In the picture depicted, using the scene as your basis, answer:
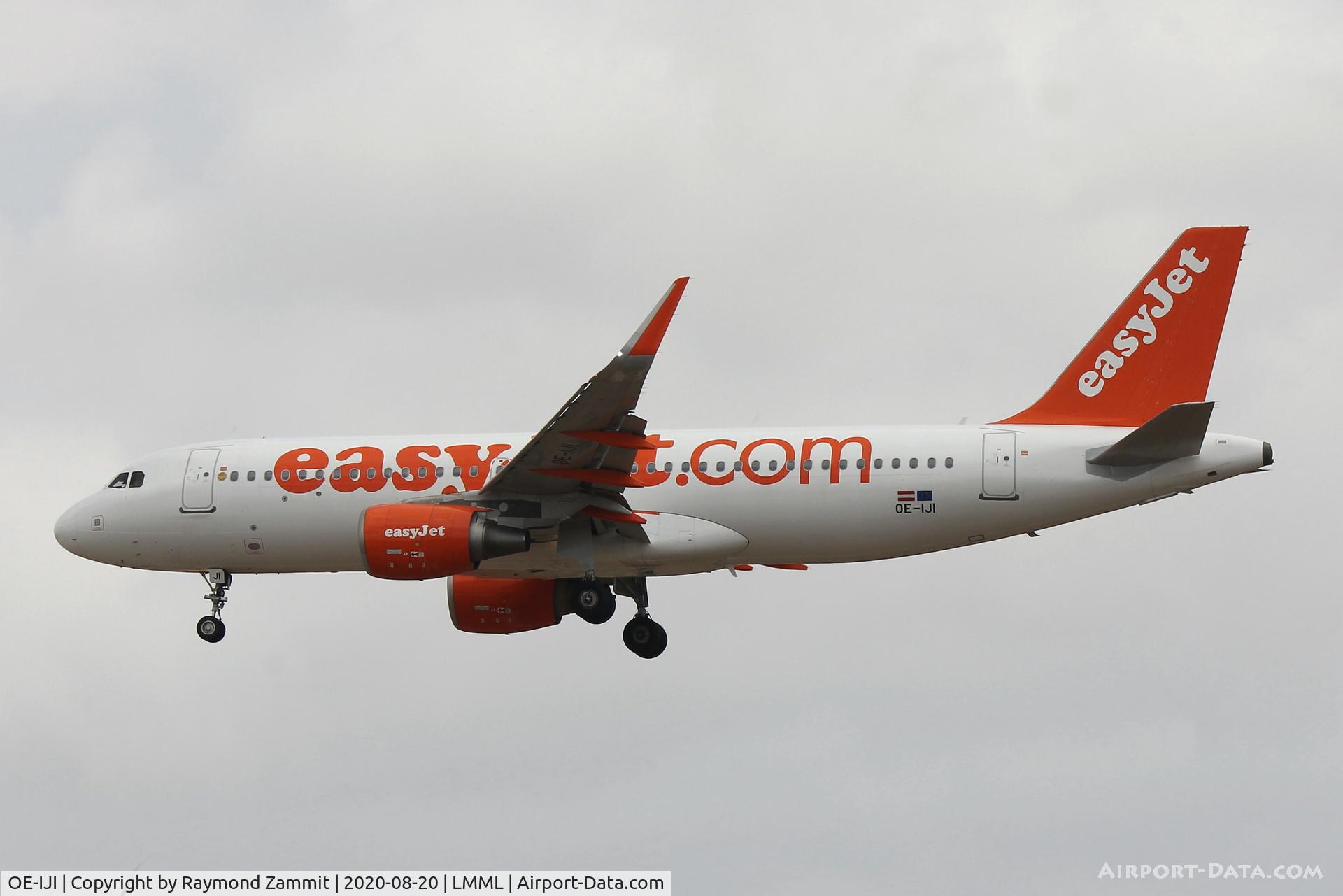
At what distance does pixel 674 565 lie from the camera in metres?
33.3

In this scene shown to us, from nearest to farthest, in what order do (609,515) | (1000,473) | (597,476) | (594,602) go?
(1000,473) < (597,476) < (609,515) < (594,602)

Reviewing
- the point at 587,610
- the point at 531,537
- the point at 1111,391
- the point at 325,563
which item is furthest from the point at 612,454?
the point at 1111,391

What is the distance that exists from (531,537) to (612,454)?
86.6 inches

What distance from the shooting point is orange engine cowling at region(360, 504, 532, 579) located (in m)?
31.5

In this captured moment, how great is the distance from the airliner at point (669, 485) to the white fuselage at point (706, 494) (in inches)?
1.5

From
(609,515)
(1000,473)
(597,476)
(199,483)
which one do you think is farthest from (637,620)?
(199,483)

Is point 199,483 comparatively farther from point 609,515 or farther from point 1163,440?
point 1163,440

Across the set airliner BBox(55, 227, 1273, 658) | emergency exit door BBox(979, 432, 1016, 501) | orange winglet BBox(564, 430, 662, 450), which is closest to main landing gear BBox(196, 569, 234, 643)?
airliner BBox(55, 227, 1273, 658)

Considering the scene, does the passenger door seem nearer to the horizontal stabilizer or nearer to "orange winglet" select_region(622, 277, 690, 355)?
"orange winglet" select_region(622, 277, 690, 355)

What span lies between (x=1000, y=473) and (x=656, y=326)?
6786 millimetres

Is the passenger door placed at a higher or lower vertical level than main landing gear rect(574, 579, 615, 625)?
higher

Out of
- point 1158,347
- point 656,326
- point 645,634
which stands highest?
point 1158,347

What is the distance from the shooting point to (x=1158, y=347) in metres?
33.1

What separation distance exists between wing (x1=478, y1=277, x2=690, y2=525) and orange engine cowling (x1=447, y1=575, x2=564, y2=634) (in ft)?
12.1
